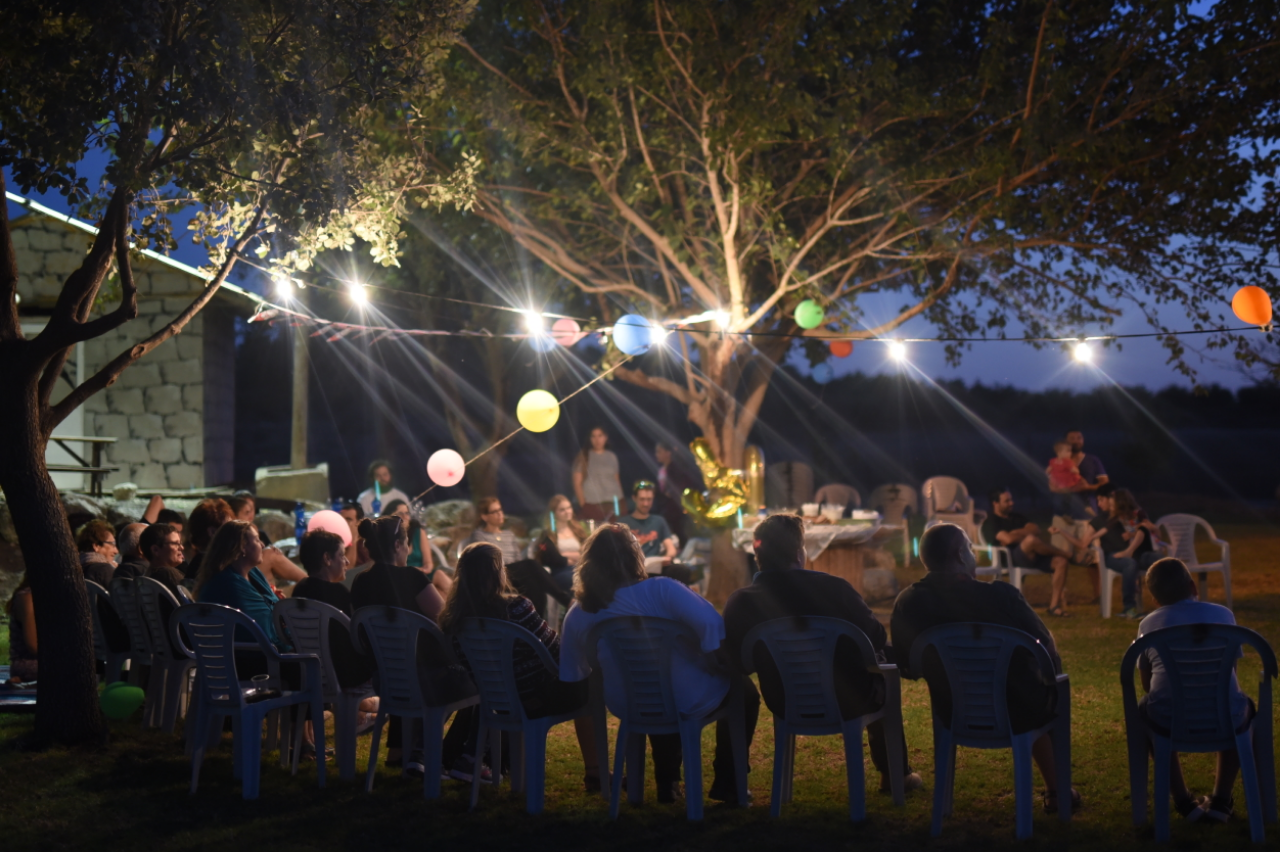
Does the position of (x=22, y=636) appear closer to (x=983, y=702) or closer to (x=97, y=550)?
(x=97, y=550)

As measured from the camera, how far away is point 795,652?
12.5 ft

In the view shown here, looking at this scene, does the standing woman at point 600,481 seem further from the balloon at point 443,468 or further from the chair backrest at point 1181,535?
the chair backrest at point 1181,535

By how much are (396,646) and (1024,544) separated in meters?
6.40

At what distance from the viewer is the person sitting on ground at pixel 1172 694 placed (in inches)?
140

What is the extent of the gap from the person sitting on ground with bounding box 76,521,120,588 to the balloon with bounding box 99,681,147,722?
0.68m

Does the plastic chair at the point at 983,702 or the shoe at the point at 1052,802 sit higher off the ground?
the plastic chair at the point at 983,702

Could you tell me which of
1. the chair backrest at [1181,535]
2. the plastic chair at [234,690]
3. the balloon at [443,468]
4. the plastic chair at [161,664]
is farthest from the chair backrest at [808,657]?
the chair backrest at [1181,535]

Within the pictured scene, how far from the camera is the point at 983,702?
3.62m

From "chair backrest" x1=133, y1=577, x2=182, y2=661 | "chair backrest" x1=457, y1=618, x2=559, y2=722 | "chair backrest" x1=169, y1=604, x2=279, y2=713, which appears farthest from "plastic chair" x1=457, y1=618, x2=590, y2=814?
"chair backrest" x1=133, y1=577, x2=182, y2=661

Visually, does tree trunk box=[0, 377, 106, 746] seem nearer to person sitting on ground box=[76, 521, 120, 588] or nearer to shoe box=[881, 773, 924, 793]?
person sitting on ground box=[76, 521, 120, 588]

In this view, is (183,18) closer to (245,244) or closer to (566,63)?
(245,244)

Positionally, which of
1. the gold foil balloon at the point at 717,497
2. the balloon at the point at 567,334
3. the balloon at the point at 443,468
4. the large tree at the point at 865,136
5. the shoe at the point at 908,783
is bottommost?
the shoe at the point at 908,783

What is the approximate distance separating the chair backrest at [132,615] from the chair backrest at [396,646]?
1.54 meters

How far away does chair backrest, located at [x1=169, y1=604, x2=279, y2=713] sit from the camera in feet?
14.2
